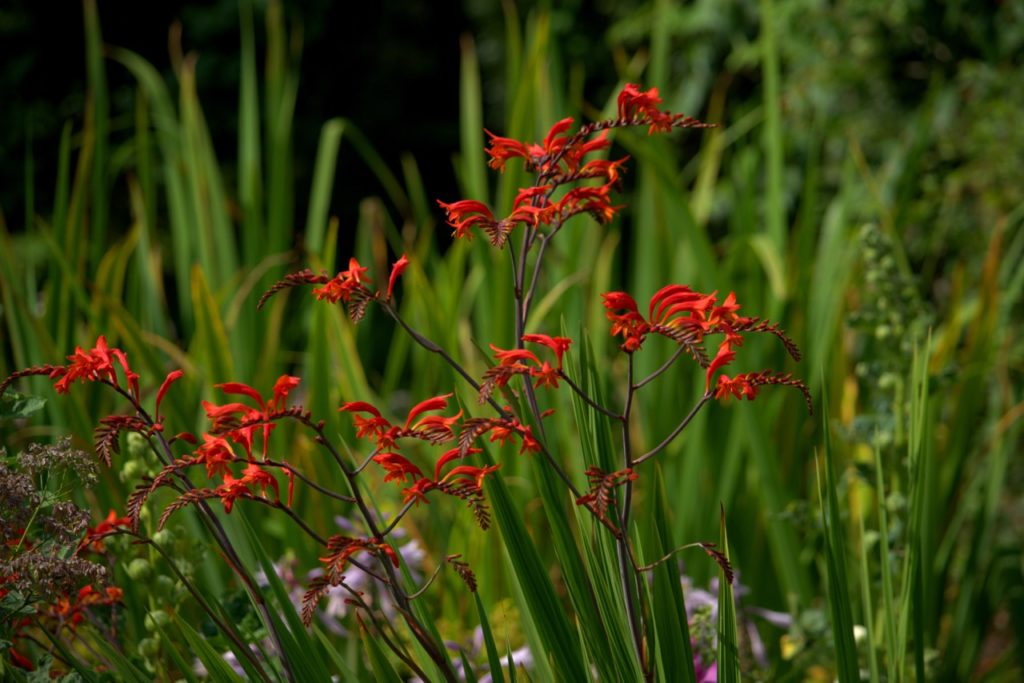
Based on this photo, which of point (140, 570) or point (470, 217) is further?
point (140, 570)

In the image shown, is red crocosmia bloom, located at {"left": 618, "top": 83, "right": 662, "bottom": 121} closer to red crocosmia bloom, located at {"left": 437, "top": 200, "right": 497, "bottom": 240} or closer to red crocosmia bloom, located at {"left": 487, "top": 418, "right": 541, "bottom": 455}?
red crocosmia bloom, located at {"left": 437, "top": 200, "right": 497, "bottom": 240}

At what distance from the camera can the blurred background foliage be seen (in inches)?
68.5

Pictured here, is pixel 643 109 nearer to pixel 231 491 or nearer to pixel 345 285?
pixel 345 285

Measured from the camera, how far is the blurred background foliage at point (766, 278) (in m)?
1.74

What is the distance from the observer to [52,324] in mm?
1961

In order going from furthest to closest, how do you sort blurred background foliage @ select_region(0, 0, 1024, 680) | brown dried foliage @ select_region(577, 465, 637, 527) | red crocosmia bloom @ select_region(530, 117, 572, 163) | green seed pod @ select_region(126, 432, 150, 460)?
1. blurred background foliage @ select_region(0, 0, 1024, 680)
2. green seed pod @ select_region(126, 432, 150, 460)
3. red crocosmia bloom @ select_region(530, 117, 572, 163)
4. brown dried foliage @ select_region(577, 465, 637, 527)

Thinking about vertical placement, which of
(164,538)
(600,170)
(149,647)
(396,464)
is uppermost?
(600,170)

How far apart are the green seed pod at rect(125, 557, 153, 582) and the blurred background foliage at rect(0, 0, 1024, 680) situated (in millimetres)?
394

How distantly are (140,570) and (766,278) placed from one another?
1.48 meters

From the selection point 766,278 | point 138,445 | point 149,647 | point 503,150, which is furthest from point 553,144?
point 766,278

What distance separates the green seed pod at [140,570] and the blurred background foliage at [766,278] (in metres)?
0.39

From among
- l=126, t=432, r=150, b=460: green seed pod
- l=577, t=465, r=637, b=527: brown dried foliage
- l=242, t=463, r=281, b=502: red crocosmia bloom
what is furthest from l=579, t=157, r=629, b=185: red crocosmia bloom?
l=126, t=432, r=150, b=460: green seed pod

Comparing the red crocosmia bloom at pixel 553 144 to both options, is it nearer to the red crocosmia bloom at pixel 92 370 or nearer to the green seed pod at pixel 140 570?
the red crocosmia bloom at pixel 92 370

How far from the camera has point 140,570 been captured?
3.75 feet
